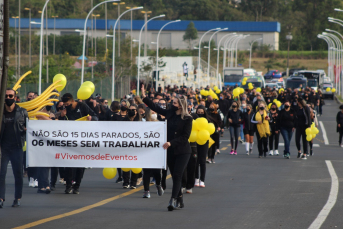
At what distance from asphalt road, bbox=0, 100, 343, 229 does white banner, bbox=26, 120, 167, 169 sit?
688mm

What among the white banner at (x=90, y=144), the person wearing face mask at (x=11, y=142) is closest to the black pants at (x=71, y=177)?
the white banner at (x=90, y=144)

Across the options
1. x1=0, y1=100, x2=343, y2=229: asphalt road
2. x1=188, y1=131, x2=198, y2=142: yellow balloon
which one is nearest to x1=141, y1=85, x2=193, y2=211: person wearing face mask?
x1=0, y1=100, x2=343, y2=229: asphalt road

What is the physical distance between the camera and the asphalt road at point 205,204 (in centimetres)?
874

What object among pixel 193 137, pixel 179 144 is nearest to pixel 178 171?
pixel 179 144

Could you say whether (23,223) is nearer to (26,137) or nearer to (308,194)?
(26,137)

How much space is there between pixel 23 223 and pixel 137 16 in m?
127

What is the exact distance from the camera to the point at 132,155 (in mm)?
10891

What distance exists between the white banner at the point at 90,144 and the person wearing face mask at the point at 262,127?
891cm

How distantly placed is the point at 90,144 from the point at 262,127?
937cm

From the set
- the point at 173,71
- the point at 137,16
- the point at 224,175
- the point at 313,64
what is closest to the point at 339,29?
the point at 313,64

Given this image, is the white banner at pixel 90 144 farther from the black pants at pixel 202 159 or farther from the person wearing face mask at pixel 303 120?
the person wearing face mask at pixel 303 120

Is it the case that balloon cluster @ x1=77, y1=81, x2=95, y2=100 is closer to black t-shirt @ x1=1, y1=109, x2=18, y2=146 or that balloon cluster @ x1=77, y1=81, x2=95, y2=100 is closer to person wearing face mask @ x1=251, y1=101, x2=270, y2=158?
black t-shirt @ x1=1, y1=109, x2=18, y2=146

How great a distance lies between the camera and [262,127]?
19234 mm

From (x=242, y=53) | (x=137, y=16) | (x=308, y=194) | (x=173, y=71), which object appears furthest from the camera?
(x=137, y=16)
